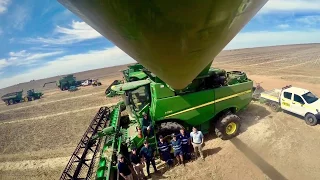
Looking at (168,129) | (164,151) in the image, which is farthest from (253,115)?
(164,151)

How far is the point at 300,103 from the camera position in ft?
29.1

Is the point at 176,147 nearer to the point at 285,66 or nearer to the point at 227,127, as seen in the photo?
the point at 227,127

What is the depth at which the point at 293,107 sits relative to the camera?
9.15 meters

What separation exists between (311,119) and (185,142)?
17.0 feet

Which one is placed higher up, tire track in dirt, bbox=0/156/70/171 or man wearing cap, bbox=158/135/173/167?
man wearing cap, bbox=158/135/173/167

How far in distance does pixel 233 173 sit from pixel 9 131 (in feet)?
47.0

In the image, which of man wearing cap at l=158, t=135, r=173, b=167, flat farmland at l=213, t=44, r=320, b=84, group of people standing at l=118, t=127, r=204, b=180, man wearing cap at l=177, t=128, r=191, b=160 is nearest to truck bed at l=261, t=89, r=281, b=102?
group of people standing at l=118, t=127, r=204, b=180

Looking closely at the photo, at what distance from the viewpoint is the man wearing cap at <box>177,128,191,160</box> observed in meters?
6.62

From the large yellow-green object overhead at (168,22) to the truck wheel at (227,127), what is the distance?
20.3 ft

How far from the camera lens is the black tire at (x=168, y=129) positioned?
6.82 metres

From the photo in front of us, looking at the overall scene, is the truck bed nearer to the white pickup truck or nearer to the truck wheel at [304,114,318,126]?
the white pickup truck

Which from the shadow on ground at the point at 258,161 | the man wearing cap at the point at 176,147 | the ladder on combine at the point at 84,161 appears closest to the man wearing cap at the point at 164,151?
the man wearing cap at the point at 176,147

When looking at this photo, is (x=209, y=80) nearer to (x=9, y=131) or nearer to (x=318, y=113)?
(x=318, y=113)

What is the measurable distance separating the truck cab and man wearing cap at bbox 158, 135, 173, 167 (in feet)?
18.6
